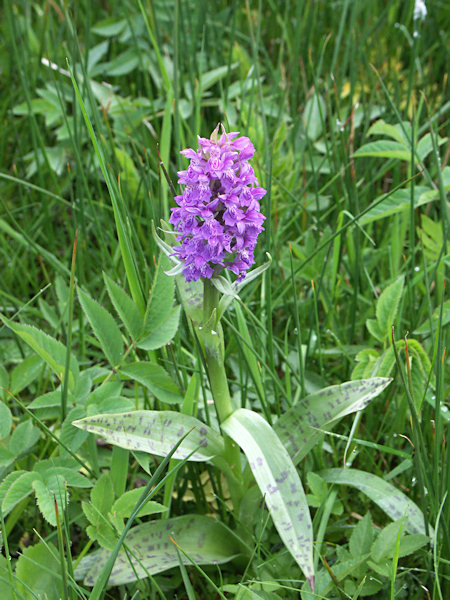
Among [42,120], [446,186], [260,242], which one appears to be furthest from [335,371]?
[42,120]

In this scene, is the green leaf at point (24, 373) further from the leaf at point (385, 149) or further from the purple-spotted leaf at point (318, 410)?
the leaf at point (385, 149)

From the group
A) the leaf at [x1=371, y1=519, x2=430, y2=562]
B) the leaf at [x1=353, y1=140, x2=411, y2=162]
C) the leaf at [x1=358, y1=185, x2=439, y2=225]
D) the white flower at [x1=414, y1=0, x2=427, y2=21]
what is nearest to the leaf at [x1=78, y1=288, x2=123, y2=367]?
the leaf at [x1=371, y1=519, x2=430, y2=562]

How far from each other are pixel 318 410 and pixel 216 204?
0.53 m

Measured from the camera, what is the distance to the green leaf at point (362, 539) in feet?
4.45

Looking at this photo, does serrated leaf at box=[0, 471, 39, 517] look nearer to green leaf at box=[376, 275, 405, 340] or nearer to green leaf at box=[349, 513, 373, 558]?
green leaf at box=[349, 513, 373, 558]

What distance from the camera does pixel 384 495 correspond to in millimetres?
1466

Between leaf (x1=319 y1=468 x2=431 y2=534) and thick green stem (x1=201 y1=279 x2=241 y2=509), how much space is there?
23 cm

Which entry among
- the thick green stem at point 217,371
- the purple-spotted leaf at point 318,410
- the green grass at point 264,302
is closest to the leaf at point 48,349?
the green grass at point 264,302

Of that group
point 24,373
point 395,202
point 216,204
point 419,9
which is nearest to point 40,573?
point 24,373

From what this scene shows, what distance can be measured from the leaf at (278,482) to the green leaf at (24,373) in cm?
54

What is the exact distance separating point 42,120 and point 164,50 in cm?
66

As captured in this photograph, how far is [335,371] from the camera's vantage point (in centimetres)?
197

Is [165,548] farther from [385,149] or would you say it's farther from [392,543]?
[385,149]

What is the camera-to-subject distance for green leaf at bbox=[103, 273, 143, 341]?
1464mm
